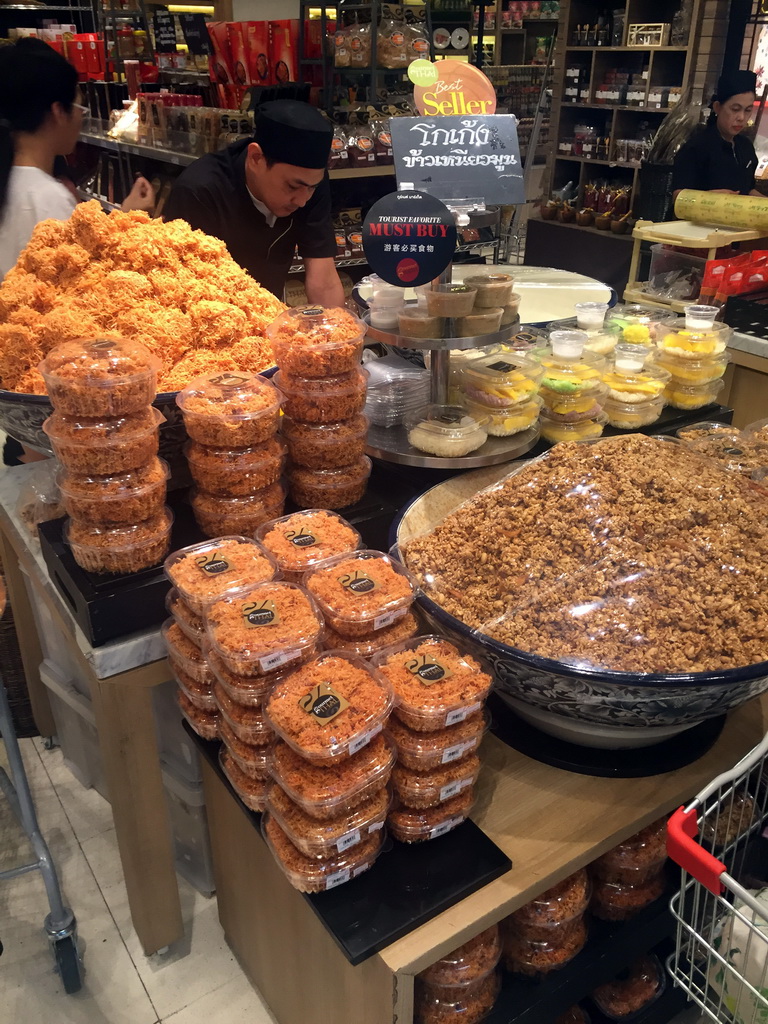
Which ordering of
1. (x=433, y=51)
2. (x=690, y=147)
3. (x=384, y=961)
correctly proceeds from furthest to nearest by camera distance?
(x=433, y=51) < (x=690, y=147) < (x=384, y=961)

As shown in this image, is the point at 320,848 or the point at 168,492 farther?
the point at 168,492

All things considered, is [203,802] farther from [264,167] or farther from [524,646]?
[264,167]

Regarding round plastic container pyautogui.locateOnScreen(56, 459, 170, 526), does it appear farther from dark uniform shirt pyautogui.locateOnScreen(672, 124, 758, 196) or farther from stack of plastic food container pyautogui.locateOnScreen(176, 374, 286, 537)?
dark uniform shirt pyautogui.locateOnScreen(672, 124, 758, 196)

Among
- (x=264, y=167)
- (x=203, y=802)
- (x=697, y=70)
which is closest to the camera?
(x=203, y=802)

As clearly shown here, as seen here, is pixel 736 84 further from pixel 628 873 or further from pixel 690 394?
pixel 628 873

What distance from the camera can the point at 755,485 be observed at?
132 centimetres

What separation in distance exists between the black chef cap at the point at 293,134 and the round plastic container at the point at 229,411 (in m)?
1.44

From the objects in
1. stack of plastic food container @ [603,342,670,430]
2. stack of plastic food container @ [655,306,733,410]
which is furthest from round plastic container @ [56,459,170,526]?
stack of plastic food container @ [655,306,733,410]

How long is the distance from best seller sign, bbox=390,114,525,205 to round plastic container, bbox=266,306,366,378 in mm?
359

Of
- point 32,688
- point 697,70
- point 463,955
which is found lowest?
point 32,688

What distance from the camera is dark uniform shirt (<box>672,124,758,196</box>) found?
Answer: 446cm

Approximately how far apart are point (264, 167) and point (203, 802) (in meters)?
2.00

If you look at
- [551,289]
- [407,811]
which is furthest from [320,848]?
[551,289]

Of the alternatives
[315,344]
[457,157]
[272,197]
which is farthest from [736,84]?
[315,344]
